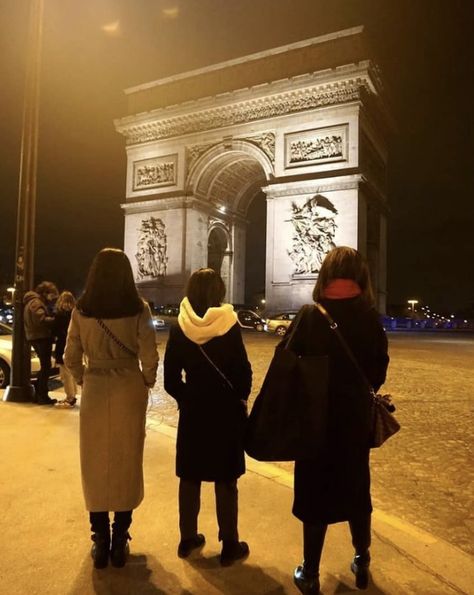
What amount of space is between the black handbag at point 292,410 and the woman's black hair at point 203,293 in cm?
61

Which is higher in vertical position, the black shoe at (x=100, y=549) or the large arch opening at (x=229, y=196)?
the large arch opening at (x=229, y=196)

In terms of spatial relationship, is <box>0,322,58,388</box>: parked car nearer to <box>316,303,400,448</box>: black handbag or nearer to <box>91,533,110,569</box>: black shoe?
<box>91,533,110,569</box>: black shoe

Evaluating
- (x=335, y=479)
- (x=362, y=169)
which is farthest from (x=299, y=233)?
(x=335, y=479)

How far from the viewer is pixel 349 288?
2676 mm

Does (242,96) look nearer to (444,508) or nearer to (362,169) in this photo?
(362,169)

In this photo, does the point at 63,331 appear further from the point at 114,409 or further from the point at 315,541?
the point at 315,541

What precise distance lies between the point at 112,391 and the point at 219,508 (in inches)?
33.5

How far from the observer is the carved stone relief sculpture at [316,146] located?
92.2ft

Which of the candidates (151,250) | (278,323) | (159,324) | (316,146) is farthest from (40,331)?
(151,250)

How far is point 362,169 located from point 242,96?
8.45m

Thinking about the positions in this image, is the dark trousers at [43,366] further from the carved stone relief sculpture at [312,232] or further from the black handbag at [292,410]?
the carved stone relief sculpture at [312,232]

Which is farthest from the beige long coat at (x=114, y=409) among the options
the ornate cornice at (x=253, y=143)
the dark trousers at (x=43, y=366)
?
the ornate cornice at (x=253, y=143)

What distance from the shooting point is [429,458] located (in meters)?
5.13

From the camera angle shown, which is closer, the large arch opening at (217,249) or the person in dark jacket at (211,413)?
the person in dark jacket at (211,413)
